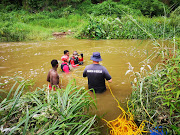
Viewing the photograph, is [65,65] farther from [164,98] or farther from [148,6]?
[148,6]

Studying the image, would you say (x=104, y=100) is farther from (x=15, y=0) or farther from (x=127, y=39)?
(x=15, y=0)

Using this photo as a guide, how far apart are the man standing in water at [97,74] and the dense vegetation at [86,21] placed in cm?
235

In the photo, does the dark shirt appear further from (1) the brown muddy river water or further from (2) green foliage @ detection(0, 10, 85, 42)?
(2) green foliage @ detection(0, 10, 85, 42)

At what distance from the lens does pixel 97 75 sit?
3898mm

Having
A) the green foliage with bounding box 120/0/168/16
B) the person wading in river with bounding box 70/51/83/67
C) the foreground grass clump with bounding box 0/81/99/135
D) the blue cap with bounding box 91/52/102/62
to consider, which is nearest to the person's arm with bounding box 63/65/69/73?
the person wading in river with bounding box 70/51/83/67

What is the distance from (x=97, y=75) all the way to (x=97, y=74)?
3 cm

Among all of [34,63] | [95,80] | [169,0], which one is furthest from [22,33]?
[169,0]

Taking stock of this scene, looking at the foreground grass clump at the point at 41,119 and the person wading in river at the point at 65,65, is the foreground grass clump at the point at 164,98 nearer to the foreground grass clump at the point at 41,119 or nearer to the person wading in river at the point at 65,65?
Answer: the foreground grass clump at the point at 41,119

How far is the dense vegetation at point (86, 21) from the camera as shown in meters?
11.5

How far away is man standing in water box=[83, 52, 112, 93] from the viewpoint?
151 inches

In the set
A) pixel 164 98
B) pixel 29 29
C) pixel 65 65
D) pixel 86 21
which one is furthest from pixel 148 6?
pixel 164 98

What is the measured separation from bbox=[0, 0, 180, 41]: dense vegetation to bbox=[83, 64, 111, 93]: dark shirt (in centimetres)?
237

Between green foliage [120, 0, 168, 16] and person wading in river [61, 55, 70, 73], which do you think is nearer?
person wading in river [61, 55, 70, 73]

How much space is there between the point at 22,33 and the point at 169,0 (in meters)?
22.5
